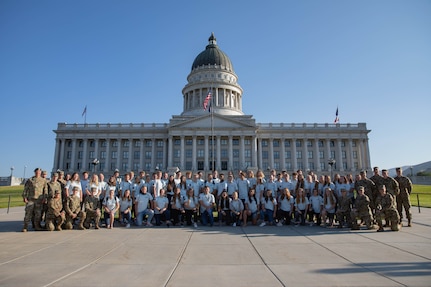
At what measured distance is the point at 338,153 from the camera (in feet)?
219

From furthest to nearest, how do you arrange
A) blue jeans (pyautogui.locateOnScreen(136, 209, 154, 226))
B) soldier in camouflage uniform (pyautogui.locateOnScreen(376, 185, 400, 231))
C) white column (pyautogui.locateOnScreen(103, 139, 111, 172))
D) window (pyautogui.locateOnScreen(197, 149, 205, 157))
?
white column (pyautogui.locateOnScreen(103, 139, 111, 172)) < window (pyautogui.locateOnScreen(197, 149, 205, 157)) < blue jeans (pyautogui.locateOnScreen(136, 209, 154, 226)) < soldier in camouflage uniform (pyautogui.locateOnScreen(376, 185, 400, 231))

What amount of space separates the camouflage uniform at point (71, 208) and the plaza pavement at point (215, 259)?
1.07 meters

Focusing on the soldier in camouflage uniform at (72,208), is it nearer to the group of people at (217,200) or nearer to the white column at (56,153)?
the group of people at (217,200)

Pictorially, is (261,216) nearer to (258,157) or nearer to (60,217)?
(60,217)

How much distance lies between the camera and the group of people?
10922 millimetres

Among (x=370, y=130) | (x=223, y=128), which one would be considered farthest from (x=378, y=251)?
(x=370, y=130)

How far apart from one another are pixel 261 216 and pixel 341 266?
7259mm

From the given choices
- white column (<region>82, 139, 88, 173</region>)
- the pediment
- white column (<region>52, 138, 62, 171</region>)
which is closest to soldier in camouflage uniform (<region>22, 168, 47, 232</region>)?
the pediment

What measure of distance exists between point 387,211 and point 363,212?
0.86 meters

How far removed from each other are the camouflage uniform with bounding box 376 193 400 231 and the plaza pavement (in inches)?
20.6

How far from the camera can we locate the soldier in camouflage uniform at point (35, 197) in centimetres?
1070

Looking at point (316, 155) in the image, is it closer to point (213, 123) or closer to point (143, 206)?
point (213, 123)

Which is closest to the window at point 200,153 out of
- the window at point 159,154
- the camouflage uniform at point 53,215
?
the window at point 159,154

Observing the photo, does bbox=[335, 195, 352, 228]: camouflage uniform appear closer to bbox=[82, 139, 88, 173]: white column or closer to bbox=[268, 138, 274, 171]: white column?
bbox=[268, 138, 274, 171]: white column
